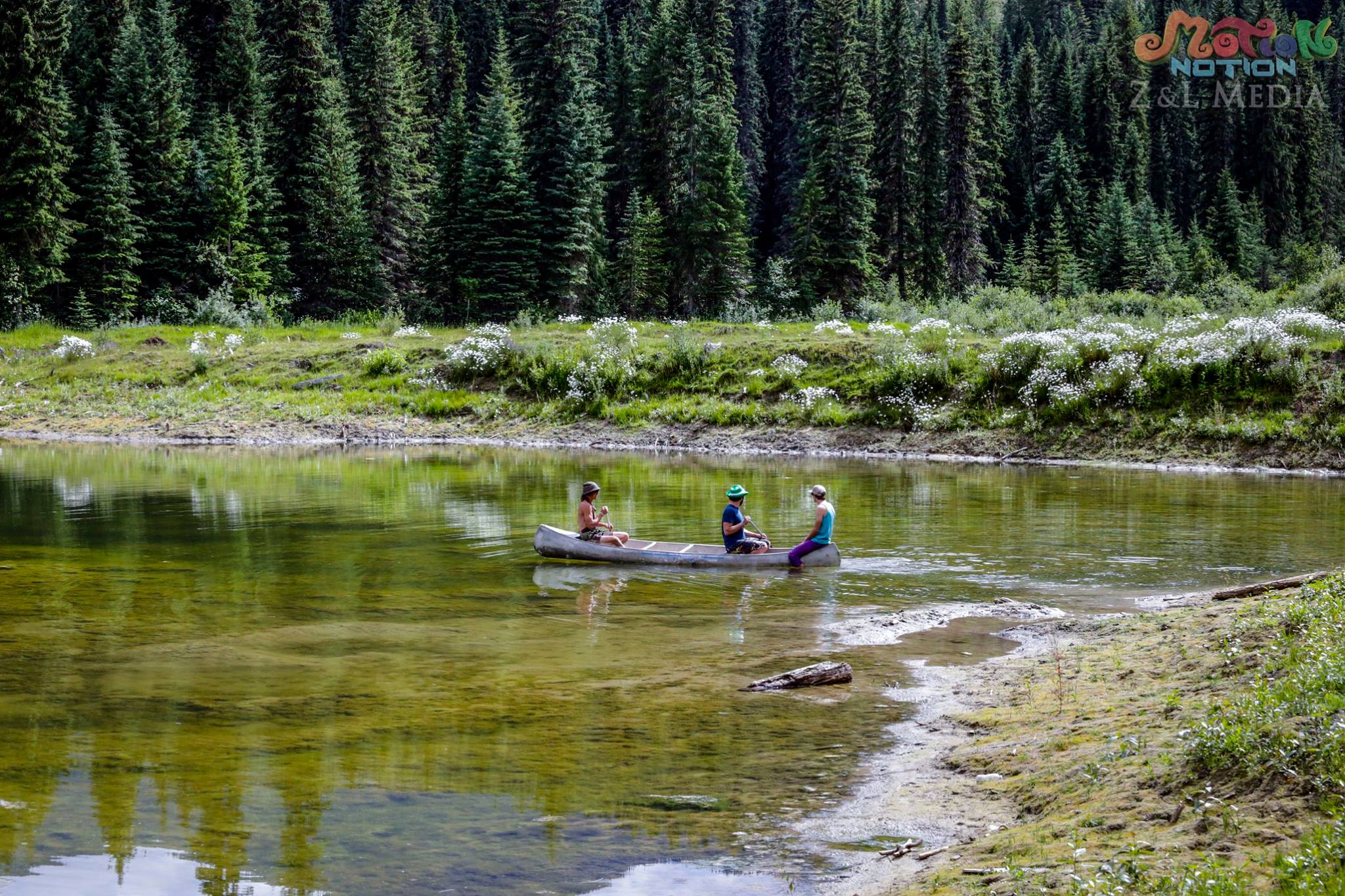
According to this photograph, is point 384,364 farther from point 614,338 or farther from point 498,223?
point 498,223

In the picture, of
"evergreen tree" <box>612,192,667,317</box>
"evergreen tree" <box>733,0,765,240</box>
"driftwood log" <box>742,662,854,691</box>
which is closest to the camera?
"driftwood log" <box>742,662,854,691</box>

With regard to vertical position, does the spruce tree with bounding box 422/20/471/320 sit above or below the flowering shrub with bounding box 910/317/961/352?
above

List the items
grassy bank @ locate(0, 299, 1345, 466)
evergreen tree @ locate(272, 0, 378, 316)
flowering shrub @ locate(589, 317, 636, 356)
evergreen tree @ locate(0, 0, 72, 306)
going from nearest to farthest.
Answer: grassy bank @ locate(0, 299, 1345, 466)
flowering shrub @ locate(589, 317, 636, 356)
evergreen tree @ locate(0, 0, 72, 306)
evergreen tree @ locate(272, 0, 378, 316)

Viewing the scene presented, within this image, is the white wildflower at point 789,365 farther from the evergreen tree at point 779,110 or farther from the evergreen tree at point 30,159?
the evergreen tree at point 779,110

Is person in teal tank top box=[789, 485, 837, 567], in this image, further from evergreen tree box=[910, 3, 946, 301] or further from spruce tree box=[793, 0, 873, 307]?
evergreen tree box=[910, 3, 946, 301]

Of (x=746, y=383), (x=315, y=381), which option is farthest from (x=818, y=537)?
(x=315, y=381)

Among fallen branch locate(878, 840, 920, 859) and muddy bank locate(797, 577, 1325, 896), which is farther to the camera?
fallen branch locate(878, 840, 920, 859)

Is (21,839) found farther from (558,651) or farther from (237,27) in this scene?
(237,27)

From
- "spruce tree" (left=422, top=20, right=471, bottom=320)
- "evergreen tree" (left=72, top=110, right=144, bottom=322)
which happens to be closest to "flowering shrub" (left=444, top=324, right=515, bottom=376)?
"spruce tree" (left=422, top=20, right=471, bottom=320)

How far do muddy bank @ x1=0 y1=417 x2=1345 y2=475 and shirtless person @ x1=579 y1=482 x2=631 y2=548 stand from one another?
16.7 m

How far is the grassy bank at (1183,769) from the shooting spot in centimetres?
555

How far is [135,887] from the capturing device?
687 centimetres

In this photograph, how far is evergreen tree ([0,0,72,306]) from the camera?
5341 cm

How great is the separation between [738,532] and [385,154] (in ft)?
170
